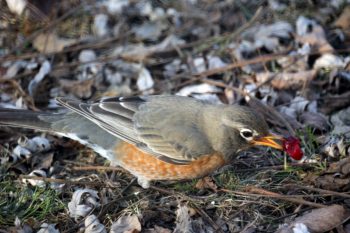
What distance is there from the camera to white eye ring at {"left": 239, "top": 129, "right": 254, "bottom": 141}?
530cm

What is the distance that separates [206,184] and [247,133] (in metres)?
0.72

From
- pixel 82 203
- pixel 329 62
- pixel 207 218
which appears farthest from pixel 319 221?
pixel 329 62

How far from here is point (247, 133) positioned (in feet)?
17.5

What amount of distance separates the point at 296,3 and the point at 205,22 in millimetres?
1541

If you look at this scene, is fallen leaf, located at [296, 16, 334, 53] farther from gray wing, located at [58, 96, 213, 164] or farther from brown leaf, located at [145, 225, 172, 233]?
brown leaf, located at [145, 225, 172, 233]

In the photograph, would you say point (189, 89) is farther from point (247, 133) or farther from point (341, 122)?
point (247, 133)

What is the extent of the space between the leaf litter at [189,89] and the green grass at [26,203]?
2 centimetres

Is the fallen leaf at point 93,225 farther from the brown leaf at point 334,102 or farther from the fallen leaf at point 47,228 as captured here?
the brown leaf at point 334,102

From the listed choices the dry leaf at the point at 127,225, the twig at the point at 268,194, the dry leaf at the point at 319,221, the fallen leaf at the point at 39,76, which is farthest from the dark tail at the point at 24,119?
the dry leaf at the point at 319,221

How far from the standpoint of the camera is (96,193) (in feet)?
18.4

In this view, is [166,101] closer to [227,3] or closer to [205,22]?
[205,22]

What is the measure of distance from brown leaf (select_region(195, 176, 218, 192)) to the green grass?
1378mm

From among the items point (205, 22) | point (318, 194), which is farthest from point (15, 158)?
point (205, 22)

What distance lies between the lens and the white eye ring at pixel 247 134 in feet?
17.4
